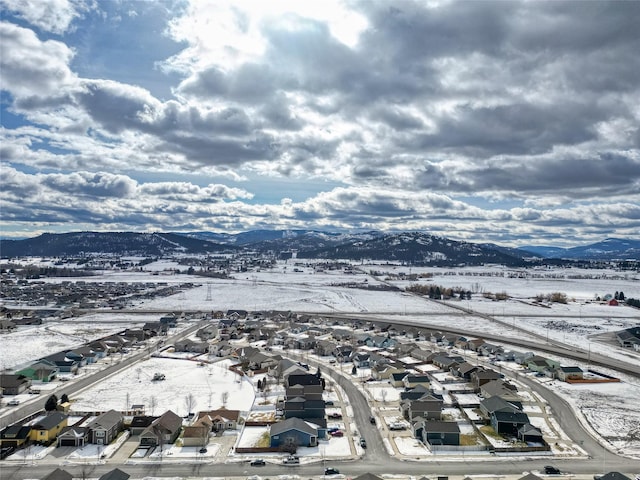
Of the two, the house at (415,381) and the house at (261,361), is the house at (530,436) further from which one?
the house at (261,361)

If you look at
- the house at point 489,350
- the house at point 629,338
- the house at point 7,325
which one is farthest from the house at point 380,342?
the house at point 7,325

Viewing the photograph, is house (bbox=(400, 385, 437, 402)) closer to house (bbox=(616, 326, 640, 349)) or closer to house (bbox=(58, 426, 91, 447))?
house (bbox=(58, 426, 91, 447))

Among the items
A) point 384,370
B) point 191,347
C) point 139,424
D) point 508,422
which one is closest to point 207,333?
point 191,347

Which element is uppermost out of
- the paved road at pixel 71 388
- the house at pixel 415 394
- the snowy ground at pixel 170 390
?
the house at pixel 415 394

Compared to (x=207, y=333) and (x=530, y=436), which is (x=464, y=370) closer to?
(x=530, y=436)

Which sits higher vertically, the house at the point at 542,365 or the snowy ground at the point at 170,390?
the house at the point at 542,365

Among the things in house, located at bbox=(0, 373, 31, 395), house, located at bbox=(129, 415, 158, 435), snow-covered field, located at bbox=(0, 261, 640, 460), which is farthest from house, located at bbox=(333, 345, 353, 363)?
house, located at bbox=(0, 373, 31, 395)
